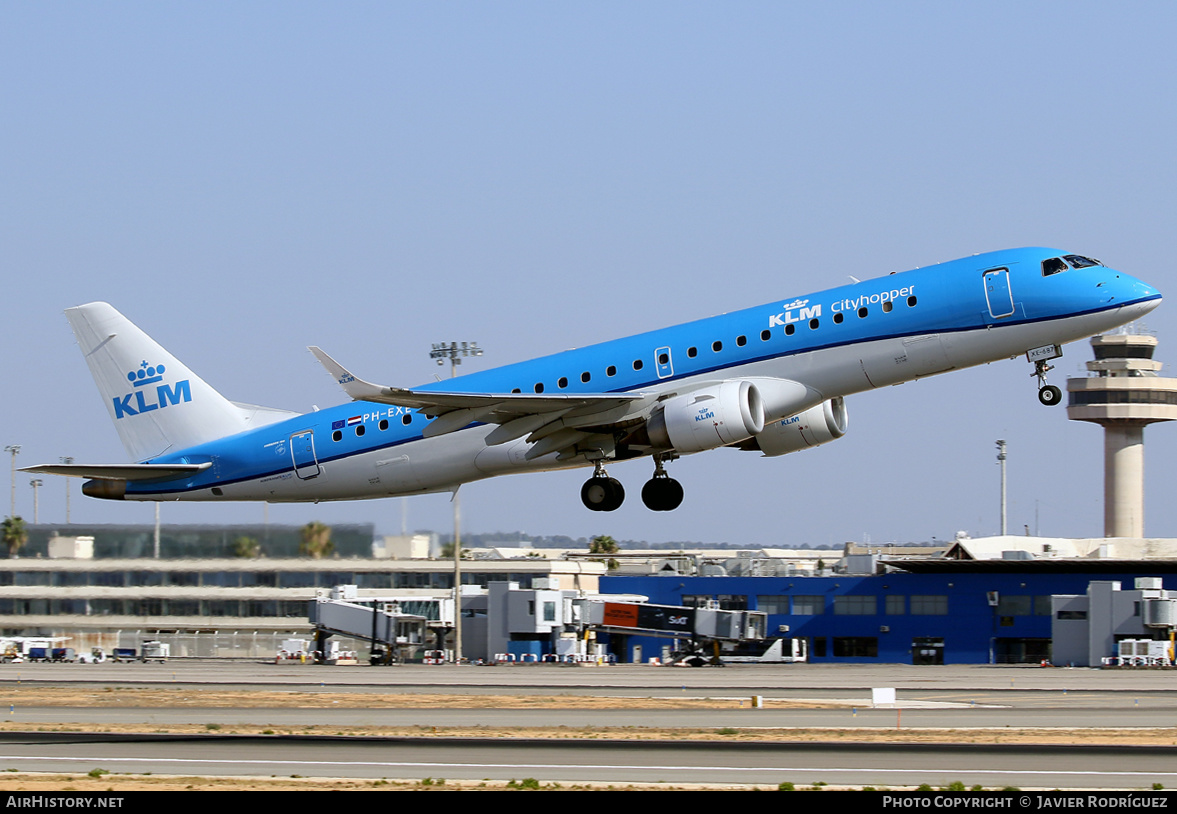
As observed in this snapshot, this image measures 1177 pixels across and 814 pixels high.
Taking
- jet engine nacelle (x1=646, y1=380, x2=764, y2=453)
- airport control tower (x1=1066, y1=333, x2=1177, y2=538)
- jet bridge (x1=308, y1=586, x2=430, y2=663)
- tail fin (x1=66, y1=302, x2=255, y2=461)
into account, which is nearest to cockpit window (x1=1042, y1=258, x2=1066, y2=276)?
jet engine nacelle (x1=646, y1=380, x2=764, y2=453)

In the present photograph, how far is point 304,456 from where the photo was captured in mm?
38781

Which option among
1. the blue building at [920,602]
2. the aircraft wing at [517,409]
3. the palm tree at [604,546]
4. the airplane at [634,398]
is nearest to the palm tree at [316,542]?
the airplane at [634,398]

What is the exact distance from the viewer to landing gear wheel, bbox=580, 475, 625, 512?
3694 centimetres

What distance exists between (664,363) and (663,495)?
15.2 ft

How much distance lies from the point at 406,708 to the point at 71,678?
18.3m

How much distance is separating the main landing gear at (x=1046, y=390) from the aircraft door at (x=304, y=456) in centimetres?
1883

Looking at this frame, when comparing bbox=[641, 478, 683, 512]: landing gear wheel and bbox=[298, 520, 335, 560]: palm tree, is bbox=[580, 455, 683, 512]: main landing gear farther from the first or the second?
bbox=[298, 520, 335, 560]: palm tree

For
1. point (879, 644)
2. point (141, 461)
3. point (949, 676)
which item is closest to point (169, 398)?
point (141, 461)

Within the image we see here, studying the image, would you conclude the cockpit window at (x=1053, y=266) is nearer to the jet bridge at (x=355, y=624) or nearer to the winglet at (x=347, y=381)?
the winglet at (x=347, y=381)

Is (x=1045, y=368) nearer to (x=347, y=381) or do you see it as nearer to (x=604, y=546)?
(x=347, y=381)

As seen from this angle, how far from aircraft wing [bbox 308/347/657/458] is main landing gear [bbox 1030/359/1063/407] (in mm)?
9080

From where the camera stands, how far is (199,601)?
197 ft

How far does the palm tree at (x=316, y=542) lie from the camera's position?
161ft
